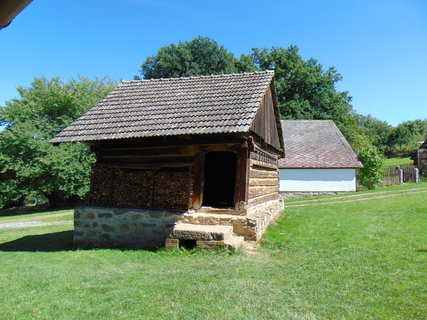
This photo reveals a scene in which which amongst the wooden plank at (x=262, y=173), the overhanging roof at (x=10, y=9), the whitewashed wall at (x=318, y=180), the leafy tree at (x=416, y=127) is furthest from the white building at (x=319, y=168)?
the leafy tree at (x=416, y=127)

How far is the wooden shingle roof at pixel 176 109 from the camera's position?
8.18 m

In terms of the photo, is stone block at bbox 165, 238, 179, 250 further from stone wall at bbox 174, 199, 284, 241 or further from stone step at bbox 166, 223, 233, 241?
stone wall at bbox 174, 199, 284, 241

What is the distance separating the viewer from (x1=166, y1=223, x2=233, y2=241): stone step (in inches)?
284

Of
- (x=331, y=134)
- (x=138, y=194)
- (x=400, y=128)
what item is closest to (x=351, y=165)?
(x=331, y=134)

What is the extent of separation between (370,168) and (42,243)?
2132 centimetres

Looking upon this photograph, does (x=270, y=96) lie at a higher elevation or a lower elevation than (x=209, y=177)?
higher

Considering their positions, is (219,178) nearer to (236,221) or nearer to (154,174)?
(154,174)

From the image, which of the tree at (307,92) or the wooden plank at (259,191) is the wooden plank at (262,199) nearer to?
the wooden plank at (259,191)

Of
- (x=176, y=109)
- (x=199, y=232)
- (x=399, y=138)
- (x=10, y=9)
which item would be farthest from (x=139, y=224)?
(x=399, y=138)

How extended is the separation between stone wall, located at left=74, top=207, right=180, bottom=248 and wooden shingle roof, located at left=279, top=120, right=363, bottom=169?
51.3 ft

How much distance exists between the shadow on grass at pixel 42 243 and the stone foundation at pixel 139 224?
0.60 m

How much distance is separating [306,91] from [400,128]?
34.8 meters

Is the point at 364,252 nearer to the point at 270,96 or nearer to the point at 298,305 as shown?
the point at 298,305

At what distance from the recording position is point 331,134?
1012 inches
